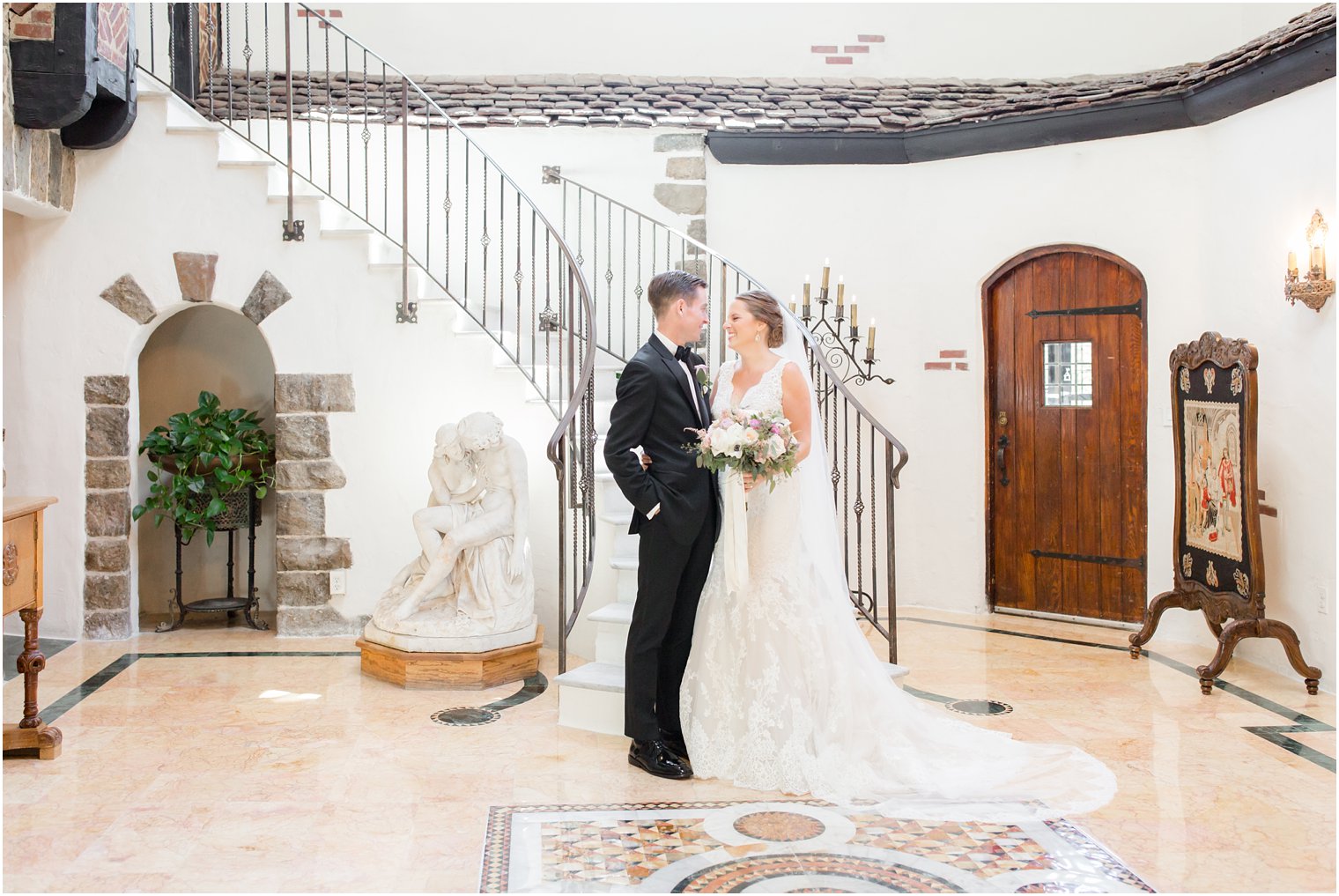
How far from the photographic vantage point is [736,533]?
3.60m

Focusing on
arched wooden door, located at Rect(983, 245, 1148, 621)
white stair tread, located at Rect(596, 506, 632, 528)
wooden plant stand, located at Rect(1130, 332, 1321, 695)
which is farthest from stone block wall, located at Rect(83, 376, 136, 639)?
wooden plant stand, located at Rect(1130, 332, 1321, 695)

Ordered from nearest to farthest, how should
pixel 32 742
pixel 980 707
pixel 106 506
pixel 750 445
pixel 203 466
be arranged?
pixel 750 445 < pixel 32 742 < pixel 980 707 < pixel 106 506 < pixel 203 466

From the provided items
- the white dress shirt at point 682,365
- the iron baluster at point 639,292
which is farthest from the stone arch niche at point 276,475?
the white dress shirt at point 682,365

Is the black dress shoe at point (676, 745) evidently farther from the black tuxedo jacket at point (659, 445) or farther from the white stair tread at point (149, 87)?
the white stair tread at point (149, 87)

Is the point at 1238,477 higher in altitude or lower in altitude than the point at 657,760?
higher

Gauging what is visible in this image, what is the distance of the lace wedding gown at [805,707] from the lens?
3469 millimetres

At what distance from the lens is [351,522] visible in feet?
18.9

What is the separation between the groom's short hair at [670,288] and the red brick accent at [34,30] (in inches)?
129

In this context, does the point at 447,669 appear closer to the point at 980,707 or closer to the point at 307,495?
the point at 307,495

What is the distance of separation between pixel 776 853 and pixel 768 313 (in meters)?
1.62

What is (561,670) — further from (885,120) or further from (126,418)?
(885,120)

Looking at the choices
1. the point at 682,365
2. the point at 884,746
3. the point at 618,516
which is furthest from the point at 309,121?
the point at 884,746

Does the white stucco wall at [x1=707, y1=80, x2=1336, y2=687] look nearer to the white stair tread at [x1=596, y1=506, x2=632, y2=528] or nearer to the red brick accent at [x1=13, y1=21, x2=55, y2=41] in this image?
the white stair tread at [x1=596, y1=506, x2=632, y2=528]

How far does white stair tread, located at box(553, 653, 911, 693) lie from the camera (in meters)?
4.08
